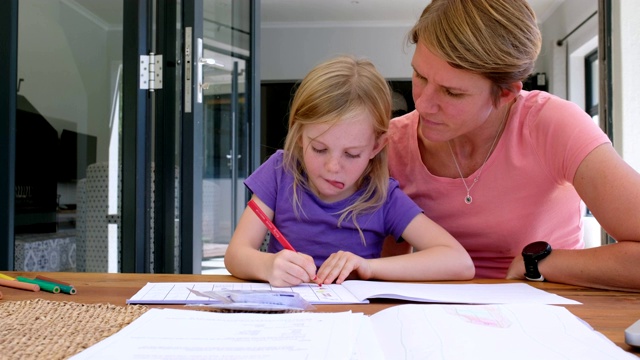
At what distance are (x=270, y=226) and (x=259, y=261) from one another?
0.11 meters

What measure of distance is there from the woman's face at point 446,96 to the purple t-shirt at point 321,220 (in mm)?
175

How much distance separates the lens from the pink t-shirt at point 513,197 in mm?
1242

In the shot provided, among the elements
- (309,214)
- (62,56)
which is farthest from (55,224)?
(309,214)

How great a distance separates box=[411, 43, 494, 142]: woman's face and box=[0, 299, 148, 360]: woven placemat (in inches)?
25.8

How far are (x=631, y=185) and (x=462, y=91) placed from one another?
0.31 m

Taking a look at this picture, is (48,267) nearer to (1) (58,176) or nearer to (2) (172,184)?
(1) (58,176)

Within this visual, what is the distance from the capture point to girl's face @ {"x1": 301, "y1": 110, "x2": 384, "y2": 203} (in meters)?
1.19

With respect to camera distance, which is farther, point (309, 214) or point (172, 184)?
point (172, 184)

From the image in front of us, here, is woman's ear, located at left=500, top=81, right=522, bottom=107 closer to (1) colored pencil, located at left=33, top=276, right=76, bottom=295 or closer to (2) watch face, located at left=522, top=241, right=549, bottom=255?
(2) watch face, located at left=522, top=241, right=549, bottom=255

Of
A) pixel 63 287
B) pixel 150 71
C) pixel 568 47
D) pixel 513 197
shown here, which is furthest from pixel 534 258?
pixel 568 47

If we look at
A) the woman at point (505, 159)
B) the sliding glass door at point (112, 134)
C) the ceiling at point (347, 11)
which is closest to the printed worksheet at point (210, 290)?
the woman at point (505, 159)

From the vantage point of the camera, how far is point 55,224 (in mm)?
2223

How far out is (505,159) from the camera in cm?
128

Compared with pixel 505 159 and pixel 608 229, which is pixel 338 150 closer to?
pixel 505 159
